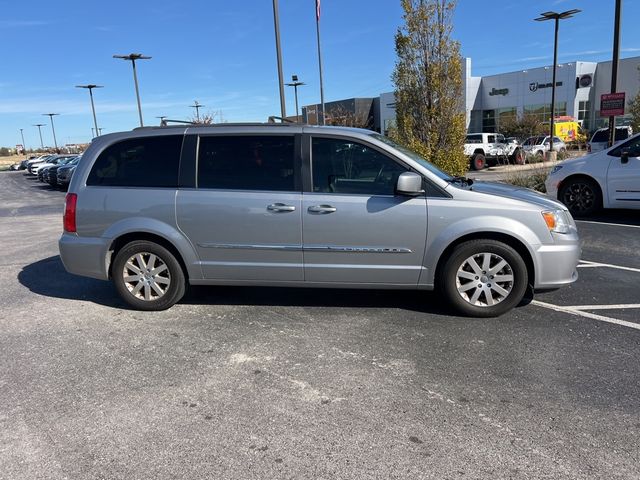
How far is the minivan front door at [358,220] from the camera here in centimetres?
454

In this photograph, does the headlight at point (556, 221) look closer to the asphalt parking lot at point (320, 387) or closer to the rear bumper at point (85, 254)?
the asphalt parking lot at point (320, 387)

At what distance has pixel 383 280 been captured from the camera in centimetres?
469

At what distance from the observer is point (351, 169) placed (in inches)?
186

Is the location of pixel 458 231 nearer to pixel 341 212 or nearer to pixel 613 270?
pixel 341 212

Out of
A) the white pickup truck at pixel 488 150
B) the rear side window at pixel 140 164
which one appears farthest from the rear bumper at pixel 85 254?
the white pickup truck at pixel 488 150

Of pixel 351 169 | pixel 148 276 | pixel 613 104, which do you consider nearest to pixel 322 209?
pixel 351 169

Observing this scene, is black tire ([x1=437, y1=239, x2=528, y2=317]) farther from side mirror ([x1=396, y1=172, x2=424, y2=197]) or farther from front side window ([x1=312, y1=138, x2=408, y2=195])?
front side window ([x1=312, y1=138, x2=408, y2=195])

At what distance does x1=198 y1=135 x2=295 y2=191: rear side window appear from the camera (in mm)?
4738

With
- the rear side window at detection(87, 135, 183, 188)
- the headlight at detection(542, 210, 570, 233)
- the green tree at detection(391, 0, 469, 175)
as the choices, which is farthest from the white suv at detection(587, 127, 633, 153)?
the rear side window at detection(87, 135, 183, 188)

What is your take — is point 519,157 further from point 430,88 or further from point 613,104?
point 430,88

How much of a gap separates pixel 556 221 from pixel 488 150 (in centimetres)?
2327

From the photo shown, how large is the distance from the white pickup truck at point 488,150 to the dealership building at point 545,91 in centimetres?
1875

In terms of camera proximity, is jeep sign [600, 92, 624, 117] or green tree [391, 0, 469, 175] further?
jeep sign [600, 92, 624, 117]

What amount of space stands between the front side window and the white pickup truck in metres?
21.6
